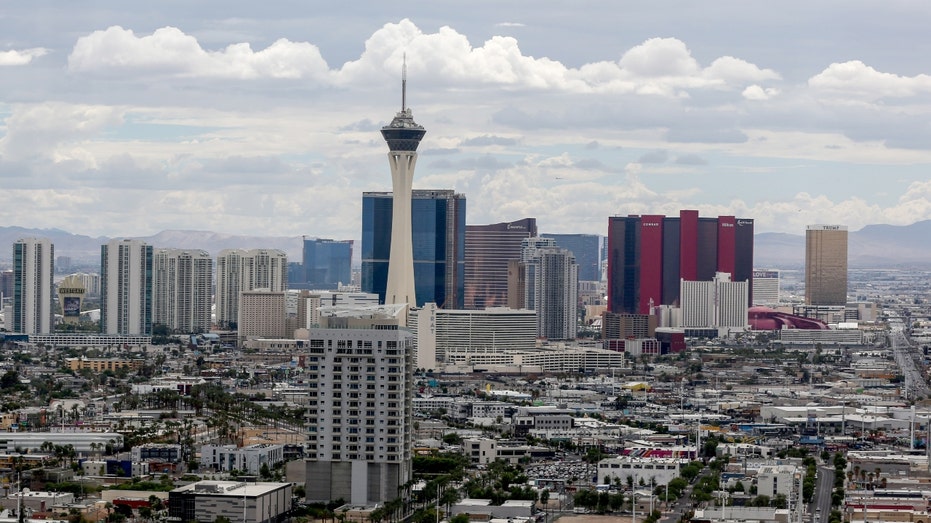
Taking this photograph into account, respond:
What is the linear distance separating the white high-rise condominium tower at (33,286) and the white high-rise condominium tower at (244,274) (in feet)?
59.6

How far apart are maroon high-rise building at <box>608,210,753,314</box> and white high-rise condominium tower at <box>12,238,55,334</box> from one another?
44.0 metres

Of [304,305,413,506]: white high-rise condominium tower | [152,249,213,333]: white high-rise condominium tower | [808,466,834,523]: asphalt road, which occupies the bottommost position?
[808,466,834,523]: asphalt road

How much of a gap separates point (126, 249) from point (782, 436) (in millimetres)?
63871

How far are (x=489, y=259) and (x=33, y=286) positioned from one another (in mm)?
37633

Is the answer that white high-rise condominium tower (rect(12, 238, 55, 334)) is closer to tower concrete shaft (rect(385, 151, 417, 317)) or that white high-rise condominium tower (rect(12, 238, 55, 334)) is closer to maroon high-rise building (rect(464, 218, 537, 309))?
tower concrete shaft (rect(385, 151, 417, 317))

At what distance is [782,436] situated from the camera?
77.8 m

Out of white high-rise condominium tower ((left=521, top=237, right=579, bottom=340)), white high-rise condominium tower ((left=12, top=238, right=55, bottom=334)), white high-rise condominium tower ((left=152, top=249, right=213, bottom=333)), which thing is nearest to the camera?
white high-rise condominium tower ((left=12, top=238, right=55, bottom=334))

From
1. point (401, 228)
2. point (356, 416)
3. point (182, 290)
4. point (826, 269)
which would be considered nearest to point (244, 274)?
point (182, 290)

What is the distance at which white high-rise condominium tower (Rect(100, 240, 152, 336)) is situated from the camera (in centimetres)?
13175

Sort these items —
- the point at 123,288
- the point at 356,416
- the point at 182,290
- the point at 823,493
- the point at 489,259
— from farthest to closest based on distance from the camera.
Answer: the point at 489,259, the point at 182,290, the point at 123,288, the point at 823,493, the point at 356,416

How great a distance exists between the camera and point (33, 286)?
427ft

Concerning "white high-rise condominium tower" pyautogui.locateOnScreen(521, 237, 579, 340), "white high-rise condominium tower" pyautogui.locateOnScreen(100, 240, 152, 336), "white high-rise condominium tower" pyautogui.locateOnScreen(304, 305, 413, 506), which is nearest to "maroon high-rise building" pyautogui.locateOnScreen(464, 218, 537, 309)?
"white high-rise condominium tower" pyautogui.locateOnScreen(521, 237, 579, 340)

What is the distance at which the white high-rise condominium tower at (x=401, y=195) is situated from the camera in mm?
111625

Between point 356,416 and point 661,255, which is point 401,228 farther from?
point 356,416
